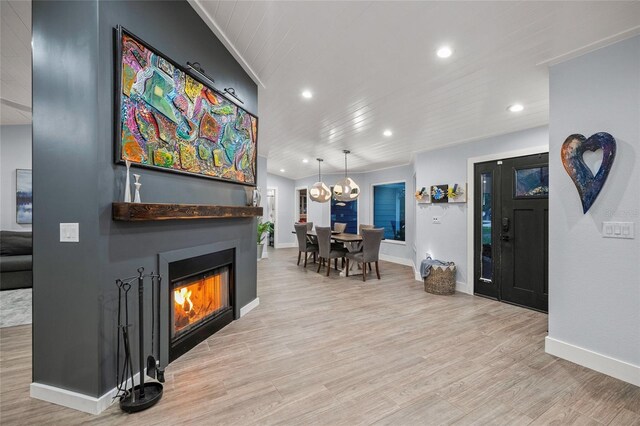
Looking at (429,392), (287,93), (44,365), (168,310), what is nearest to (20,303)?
(44,365)

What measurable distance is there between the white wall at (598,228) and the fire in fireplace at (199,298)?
121 inches

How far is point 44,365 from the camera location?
168 centimetres

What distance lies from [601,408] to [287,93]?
3.82 meters

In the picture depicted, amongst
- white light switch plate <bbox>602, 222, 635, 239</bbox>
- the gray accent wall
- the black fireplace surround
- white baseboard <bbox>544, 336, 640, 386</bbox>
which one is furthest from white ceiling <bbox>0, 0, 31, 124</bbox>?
white baseboard <bbox>544, 336, 640, 386</bbox>

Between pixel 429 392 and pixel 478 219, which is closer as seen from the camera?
pixel 429 392

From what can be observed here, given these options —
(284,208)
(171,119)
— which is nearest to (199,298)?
(171,119)

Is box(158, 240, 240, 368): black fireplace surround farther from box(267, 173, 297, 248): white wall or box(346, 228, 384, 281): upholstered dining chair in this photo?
box(267, 173, 297, 248): white wall

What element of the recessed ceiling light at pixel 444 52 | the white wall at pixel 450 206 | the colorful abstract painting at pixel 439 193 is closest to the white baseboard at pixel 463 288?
the white wall at pixel 450 206

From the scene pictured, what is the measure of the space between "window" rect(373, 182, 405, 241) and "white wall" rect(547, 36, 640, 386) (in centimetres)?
457

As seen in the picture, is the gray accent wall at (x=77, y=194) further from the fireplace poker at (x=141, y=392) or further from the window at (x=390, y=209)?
the window at (x=390, y=209)

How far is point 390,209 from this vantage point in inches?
292

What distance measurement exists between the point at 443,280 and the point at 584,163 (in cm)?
246

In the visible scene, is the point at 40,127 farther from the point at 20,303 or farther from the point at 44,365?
the point at 20,303

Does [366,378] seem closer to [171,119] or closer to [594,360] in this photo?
[594,360]
